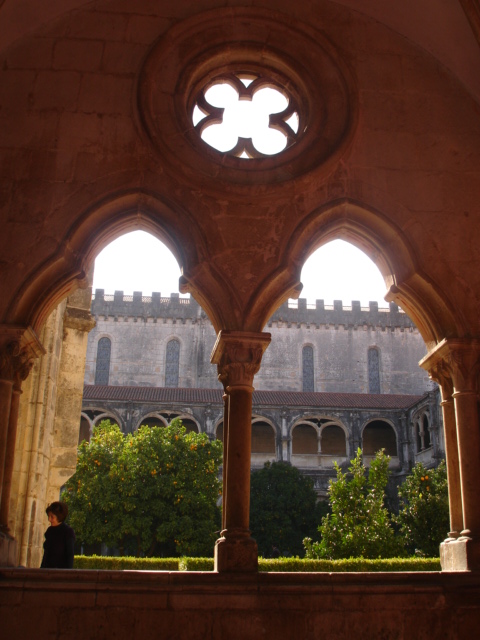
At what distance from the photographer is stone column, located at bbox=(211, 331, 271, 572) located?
4.75 m

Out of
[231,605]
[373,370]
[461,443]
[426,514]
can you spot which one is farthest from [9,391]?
[373,370]

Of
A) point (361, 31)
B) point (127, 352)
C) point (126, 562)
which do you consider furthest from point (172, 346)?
point (361, 31)

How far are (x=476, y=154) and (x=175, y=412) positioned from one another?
2640 cm

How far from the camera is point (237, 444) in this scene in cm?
506

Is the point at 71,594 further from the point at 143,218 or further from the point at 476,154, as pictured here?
the point at 476,154

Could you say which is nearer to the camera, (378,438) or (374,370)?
(378,438)

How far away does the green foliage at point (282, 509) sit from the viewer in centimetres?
2450

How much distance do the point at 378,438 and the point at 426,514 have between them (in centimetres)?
1570

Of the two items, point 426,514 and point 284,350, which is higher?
point 284,350

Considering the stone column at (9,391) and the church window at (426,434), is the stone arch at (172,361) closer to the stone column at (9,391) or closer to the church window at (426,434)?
the church window at (426,434)

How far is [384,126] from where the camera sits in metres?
Result: 6.23

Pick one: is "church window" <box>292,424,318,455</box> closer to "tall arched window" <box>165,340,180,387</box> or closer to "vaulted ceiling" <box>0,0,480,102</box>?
"tall arched window" <box>165,340,180,387</box>

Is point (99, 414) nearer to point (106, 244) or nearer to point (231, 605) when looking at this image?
point (106, 244)

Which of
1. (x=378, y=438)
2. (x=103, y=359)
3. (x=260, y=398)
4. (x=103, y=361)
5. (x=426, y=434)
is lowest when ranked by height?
(x=426, y=434)
